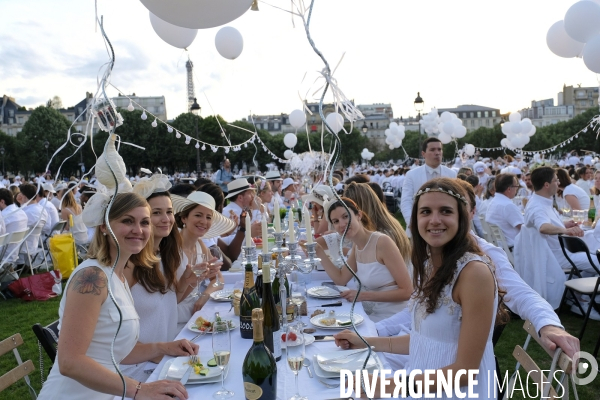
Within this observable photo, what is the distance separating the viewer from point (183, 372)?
1819 mm

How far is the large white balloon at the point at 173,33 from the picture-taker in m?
3.49

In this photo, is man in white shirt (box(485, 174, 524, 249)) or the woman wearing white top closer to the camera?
man in white shirt (box(485, 174, 524, 249))

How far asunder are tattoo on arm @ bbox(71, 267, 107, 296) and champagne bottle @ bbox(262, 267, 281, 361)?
26.6 inches

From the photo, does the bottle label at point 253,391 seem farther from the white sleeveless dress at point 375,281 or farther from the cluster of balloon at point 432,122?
the cluster of balloon at point 432,122

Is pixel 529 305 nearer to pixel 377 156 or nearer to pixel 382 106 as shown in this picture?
pixel 377 156

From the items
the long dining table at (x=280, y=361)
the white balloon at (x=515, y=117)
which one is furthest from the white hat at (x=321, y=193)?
the white balloon at (x=515, y=117)

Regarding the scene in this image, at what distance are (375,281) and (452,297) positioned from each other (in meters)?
1.37

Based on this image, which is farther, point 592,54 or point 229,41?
point 592,54

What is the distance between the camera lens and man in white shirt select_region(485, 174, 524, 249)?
555cm

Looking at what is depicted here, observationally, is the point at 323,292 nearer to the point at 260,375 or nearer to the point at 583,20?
the point at 260,375

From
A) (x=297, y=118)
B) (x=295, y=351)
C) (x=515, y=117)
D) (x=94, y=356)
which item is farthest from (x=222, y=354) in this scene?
(x=515, y=117)

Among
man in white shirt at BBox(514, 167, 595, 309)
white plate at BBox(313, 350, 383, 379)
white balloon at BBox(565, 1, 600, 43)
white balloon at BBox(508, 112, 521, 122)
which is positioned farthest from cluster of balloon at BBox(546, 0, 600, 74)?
white balloon at BBox(508, 112, 521, 122)

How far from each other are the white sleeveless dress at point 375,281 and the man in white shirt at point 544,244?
258 centimetres

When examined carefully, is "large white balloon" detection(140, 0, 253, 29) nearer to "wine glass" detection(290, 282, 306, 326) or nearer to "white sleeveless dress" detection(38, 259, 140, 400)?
"white sleeveless dress" detection(38, 259, 140, 400)
